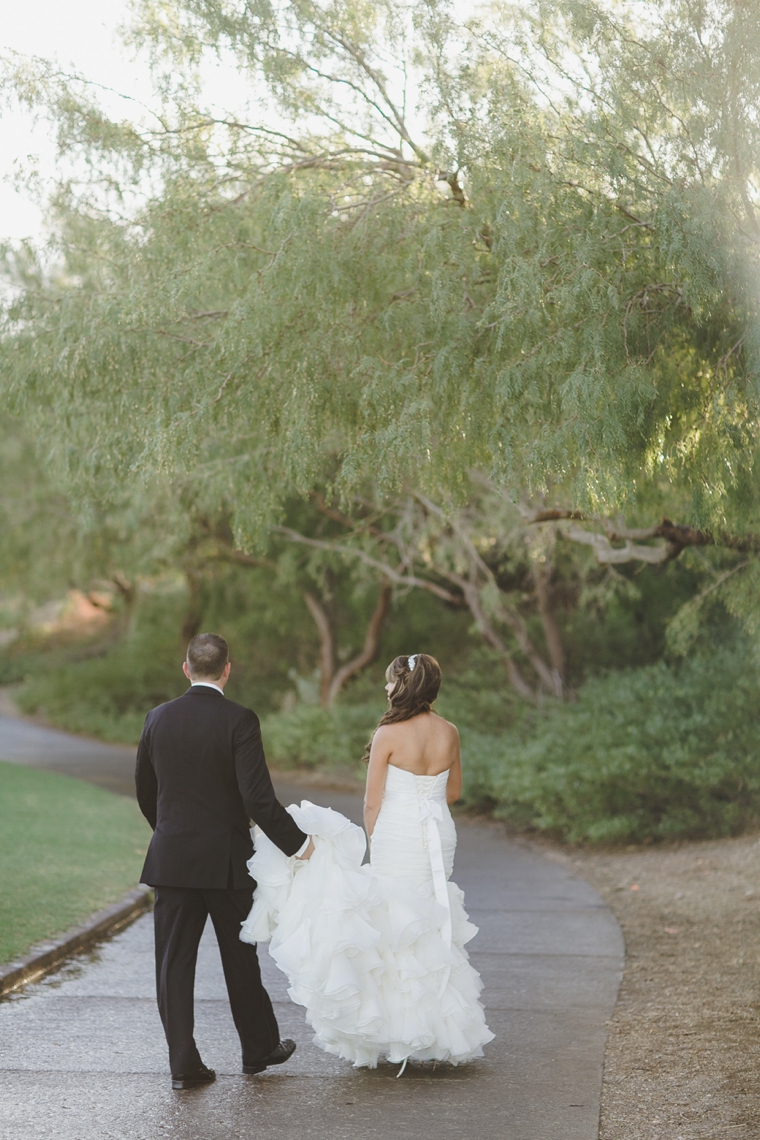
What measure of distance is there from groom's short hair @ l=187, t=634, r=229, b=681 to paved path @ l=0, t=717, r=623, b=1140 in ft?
6.19

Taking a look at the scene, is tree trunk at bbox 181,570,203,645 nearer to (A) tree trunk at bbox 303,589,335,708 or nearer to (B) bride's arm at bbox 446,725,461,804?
(A) tree trunk at bbox 303,589,335,708

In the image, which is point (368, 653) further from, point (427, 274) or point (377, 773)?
point (377, 773)

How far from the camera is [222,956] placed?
557cm

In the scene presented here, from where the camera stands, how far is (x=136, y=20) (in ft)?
Answer: 27.1

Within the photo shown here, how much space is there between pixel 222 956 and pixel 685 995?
3.24 metres

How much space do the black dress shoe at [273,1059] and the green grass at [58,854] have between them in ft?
8.05

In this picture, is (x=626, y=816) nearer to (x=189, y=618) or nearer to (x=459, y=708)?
(x=459, y=708)

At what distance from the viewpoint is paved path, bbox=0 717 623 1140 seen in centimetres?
491

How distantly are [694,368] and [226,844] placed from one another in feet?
12.3

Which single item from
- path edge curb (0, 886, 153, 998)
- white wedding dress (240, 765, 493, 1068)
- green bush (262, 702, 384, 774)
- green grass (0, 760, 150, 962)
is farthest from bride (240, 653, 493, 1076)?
green bush (262, 702, 384, 774)

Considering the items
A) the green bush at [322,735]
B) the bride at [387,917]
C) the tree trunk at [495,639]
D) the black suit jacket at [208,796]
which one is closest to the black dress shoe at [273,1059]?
the bride at [387,917]

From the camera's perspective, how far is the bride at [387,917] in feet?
17.7

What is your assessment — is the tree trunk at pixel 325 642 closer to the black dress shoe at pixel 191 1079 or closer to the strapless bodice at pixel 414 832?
the strapless bodice at pixel 414 832

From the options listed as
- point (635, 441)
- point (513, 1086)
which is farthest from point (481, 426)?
point (513, 1086)
